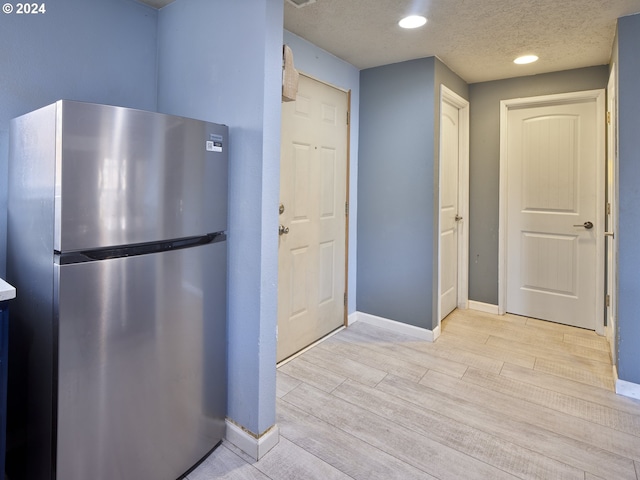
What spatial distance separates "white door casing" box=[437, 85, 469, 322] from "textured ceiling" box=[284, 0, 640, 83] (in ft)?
1.62

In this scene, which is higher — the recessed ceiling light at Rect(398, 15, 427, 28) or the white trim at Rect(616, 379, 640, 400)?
the recessed ceiling light at Rect(398, 15, 427, 28)

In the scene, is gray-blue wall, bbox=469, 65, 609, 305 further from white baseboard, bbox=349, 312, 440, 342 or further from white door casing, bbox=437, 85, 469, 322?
white baseboard, bbox=349, 312, 440, 342

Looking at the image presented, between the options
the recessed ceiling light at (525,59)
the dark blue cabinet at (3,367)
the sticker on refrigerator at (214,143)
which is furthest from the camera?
the recessed ceiling light at (525,59)

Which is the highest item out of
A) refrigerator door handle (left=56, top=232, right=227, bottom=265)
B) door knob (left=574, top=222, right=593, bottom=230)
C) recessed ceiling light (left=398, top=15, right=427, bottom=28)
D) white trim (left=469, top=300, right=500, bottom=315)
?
recessed ceiling light (left=398, top=15, right=427, bottom=28)

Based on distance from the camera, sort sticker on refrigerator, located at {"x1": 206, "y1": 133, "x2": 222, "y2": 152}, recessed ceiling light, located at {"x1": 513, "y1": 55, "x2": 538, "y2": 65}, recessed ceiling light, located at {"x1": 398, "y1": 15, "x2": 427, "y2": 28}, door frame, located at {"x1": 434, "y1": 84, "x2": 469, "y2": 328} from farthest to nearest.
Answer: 1. door frame, located at {"x1": 434, "y1": 84, "x2": 469, "y2": 328}
2. recessed ceiling light, located at {"x1": 513, "y1": 55, "x2": 538, "y2": 65}
3. recessed ceiling light, located at {"x1": 398, "y1": 15, "x2": 427, "y2": 28}
4. sticker on refrigerator, located at {"x1": 206, "y1": 133, "x2": 222, "y2": 152}

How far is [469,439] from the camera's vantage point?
1800 millimetres

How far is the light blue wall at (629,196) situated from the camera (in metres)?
2.15

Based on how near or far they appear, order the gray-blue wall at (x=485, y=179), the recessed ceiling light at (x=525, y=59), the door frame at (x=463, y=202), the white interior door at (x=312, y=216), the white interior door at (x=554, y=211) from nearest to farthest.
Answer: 1. the white interior door at (x=312, y=216)
2. the recessed ceiling light at (x=525, y=59)
3. the white interior door at (x=554, y=211)
4. the gray-blue wall at (x=485, y=179)
5. the door frame at (x=463, y=202)

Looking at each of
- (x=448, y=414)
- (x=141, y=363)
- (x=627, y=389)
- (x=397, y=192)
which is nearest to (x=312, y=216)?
(x=397, y=192)

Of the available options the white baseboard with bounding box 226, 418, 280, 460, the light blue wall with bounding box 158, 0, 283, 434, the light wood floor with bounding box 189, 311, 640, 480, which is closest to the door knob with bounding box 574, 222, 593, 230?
the light wood floor with bounding box 189, 311, 640, 480

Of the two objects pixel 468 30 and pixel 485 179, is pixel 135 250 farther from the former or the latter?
pixel 485 179

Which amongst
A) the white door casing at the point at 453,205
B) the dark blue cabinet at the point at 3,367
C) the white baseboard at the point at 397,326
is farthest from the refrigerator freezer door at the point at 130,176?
the white door casing at the point at 453,205

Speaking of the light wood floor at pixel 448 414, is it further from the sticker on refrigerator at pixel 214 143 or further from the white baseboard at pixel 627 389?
the sticker on refrigerator at pixel 214 143

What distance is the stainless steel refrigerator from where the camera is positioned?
3.86 feet
